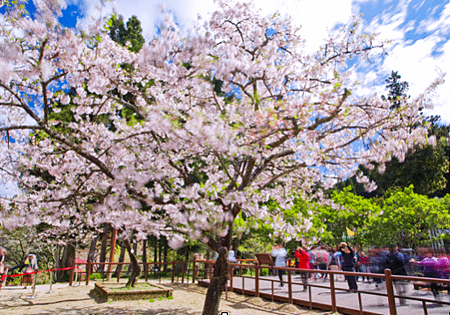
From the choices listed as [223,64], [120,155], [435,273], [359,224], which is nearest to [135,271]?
[120,155]

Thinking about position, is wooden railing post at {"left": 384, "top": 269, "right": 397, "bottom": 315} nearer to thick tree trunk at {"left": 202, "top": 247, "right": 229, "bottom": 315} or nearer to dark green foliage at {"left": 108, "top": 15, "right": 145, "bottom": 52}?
thick tree trunk at {"left": 202, "top": 247, "right": 229, "bottom": 315}

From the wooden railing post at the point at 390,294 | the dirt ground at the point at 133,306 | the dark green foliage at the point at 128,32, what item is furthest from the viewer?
the dark green foliage at the point at 128,32

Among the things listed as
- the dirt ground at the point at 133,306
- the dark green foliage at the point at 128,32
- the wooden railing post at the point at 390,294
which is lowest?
the dirt ground at the point at 133,306

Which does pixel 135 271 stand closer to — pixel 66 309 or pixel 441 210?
pixel 66 309

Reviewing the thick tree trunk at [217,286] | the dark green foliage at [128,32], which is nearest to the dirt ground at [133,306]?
the thick tree trunk at [217,286]

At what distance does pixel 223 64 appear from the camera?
564 centimetres

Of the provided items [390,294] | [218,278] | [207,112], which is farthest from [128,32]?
[390,294]

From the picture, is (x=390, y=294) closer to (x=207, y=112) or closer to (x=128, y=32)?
(x=207, y=112)

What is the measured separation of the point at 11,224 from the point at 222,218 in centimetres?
358

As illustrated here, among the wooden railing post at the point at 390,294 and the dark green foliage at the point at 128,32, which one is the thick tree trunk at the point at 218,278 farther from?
the dark green foliage at the point at 128,32

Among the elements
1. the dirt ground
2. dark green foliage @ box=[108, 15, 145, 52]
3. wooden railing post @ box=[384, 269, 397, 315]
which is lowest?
the dirt ground

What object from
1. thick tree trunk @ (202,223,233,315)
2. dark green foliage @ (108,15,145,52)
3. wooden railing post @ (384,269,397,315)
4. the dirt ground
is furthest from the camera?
dark green foliage @ (108,15,145,52)

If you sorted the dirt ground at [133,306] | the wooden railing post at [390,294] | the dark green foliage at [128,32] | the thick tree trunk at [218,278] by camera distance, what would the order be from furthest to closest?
the dark green foliage at [128,32] → the dirt ground at [133,306] → the thick tree trunk at [218,278] → the wooden railing post at [390,294]

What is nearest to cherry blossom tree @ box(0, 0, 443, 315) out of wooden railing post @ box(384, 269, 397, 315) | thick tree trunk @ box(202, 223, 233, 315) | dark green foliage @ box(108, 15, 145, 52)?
thick tree trunk @ box(202, 223, 233, 315)
